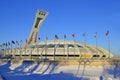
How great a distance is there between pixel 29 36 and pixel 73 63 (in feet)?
226

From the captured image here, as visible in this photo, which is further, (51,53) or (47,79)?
(51,53)

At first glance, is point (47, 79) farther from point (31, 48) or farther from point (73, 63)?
point (31, 48)

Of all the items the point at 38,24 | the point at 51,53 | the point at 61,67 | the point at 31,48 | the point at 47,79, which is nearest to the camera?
the point at 47,79

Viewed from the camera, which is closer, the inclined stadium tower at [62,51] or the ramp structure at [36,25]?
the inclined stadium tower at [62,51]

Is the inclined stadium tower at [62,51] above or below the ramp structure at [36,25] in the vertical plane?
below

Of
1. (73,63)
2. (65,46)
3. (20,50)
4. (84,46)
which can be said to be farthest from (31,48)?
(73,63)

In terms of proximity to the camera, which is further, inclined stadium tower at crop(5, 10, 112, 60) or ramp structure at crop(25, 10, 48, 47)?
ramp structure at crop(25, 10, 48, 47)

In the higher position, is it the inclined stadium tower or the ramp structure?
the ramp structure

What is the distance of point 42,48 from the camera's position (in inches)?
3511

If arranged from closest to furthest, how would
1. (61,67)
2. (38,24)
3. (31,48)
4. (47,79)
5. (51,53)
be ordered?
(47,79)
(61,67)
(51,53)
(31,48)
(38,24)

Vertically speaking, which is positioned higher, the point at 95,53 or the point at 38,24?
the point at 38,24

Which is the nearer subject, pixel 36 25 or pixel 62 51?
pixel 62 51

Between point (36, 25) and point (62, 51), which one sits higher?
point (36, 25)

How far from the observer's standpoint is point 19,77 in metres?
31.8
